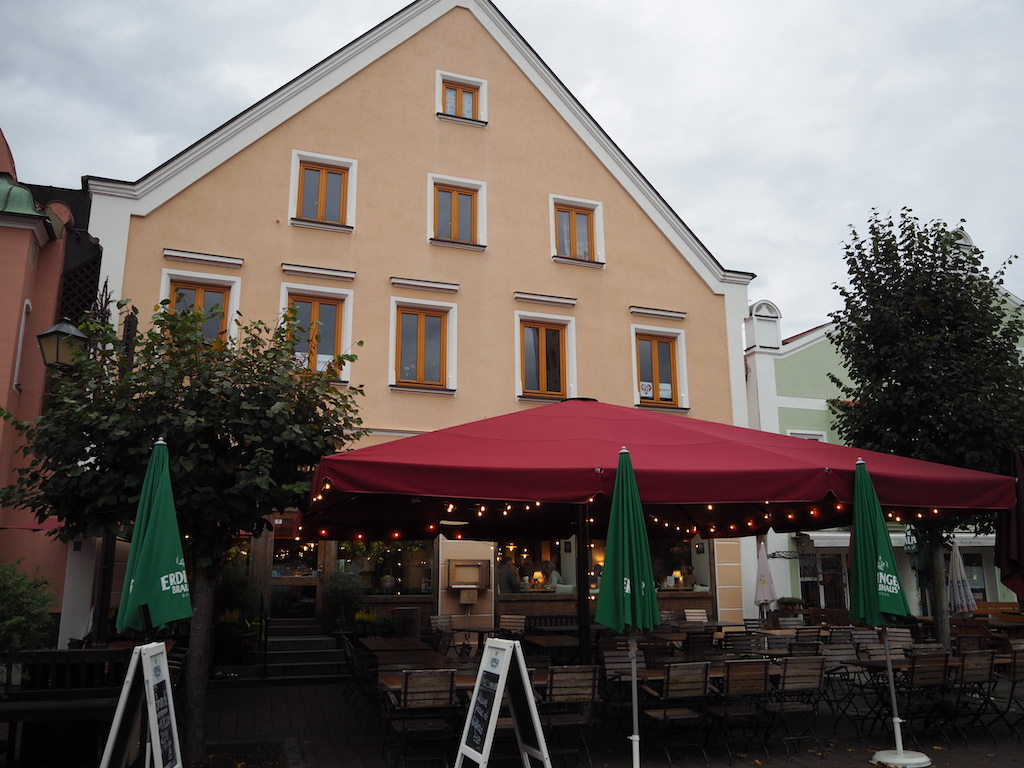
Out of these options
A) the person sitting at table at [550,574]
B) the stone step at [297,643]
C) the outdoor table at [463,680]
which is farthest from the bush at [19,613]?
the person sitting at table at [550,574]

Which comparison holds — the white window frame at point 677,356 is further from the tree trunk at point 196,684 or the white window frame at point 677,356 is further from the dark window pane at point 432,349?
the tree trunk at point 196,684

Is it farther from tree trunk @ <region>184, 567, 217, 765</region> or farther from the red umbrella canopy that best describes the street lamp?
the red umbrella canopy

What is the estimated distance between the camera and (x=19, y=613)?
8102 millimetres

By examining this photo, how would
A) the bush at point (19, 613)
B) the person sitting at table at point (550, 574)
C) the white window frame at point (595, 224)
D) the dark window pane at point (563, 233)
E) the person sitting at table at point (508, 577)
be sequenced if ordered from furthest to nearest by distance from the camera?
the dark window pane at point (563, 233) → the white window frame at point (595, 224) → the person sitting at table at point (550, 574) → the person sitting at table at point (508, 577) → the bush at point (19, 613)

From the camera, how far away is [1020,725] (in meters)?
10.1

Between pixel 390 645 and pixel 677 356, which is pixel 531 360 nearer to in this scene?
pixel 677 356

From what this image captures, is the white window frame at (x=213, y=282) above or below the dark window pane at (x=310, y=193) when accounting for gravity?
below

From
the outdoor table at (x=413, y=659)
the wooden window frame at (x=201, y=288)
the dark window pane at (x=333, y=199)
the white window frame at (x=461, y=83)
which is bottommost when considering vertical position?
the outdoor table at (x=413, y=659)

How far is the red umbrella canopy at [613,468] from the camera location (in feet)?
24.9

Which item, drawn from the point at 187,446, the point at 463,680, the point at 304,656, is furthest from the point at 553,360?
the point at 187,446

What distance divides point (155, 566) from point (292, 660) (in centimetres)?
865

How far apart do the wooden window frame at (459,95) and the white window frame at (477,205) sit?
1.46 metres

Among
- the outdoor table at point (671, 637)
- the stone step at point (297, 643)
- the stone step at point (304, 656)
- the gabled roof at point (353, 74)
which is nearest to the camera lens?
the outdoor table at point (671, 637)

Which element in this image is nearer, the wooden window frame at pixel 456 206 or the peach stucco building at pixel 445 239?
the peach stucco building at pixel 445 239
